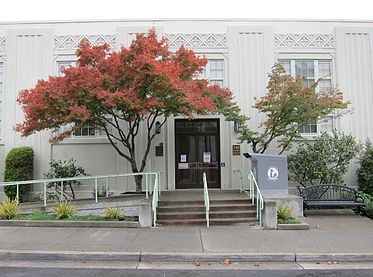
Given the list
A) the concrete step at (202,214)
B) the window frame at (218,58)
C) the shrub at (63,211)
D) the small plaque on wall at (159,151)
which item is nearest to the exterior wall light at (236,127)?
A: the window frame at (218,58)

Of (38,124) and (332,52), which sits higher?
(332,52)

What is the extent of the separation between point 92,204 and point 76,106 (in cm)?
291

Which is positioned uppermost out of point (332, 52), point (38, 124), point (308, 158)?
point (332, 52)

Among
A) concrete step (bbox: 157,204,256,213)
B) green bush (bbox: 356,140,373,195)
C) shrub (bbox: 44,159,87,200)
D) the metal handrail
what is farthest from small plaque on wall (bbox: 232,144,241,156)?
shrub (bbox: 44,159,87,200)

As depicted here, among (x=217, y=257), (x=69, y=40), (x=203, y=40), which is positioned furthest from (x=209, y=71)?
(x=217, y=257)

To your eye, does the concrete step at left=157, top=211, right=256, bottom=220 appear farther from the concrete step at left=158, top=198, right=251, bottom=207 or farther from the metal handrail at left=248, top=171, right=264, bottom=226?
the concrete step at left=158, top=198, right=251, bottom=207

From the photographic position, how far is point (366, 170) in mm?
13188

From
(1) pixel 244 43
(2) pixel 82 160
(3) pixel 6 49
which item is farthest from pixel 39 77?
(1) pixel 244 43

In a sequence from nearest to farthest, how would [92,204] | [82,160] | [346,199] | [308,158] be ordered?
[92,204], [346,199], [308,158], [82,160]

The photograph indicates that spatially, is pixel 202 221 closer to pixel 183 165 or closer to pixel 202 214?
pixel 202 214

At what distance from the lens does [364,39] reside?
48.3ft

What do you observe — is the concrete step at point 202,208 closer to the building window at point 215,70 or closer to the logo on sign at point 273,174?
the logo on sign at point 273,174

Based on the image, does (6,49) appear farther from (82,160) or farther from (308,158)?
(308,158)

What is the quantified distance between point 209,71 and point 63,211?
25.6 ft
